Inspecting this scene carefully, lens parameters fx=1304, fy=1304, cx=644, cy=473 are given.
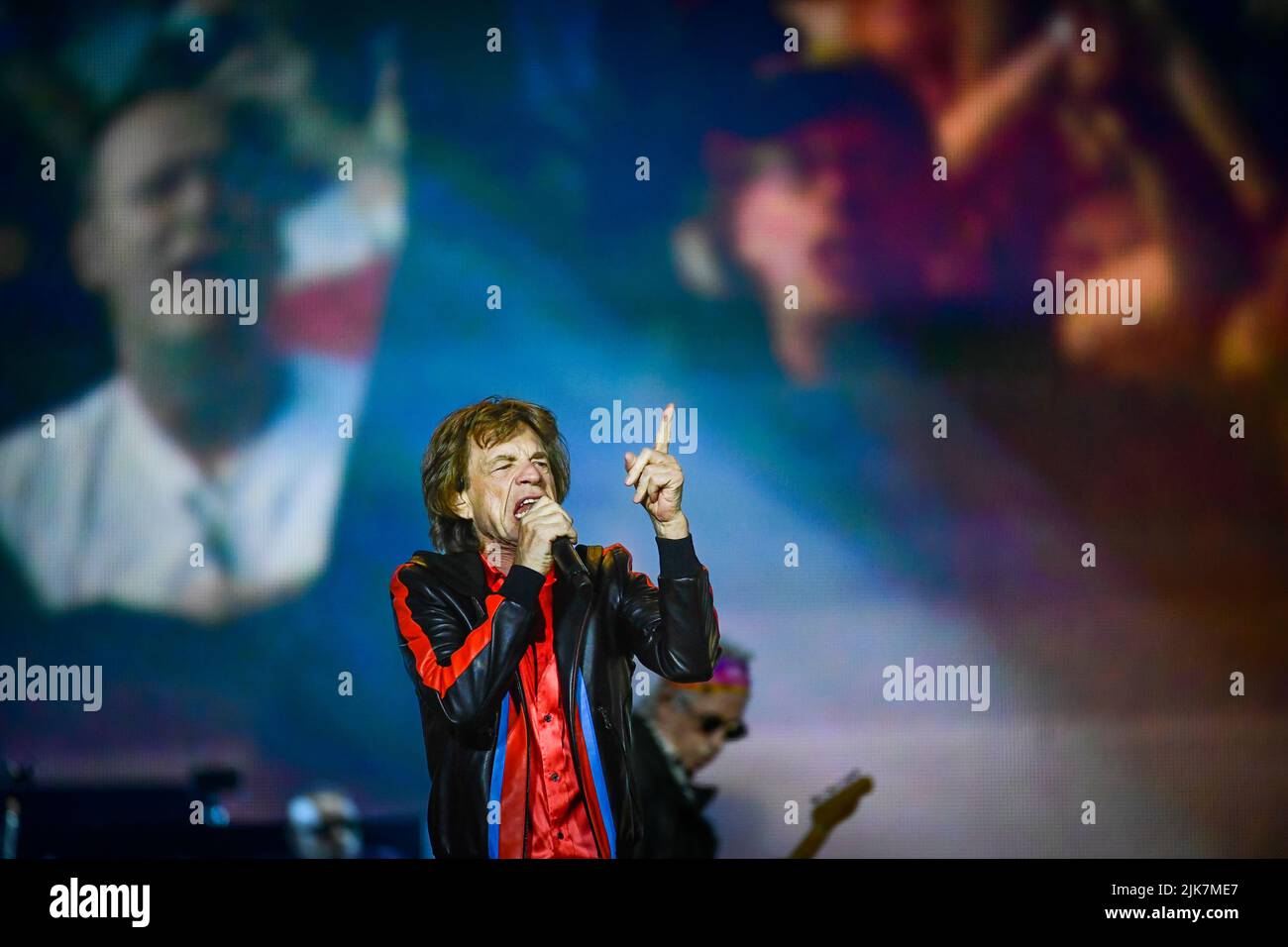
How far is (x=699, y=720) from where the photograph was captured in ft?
12.9

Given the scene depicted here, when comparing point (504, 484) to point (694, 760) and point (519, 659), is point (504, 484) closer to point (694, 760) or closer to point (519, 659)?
point (519, 659)

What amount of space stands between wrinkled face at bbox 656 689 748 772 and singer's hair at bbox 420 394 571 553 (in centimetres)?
86

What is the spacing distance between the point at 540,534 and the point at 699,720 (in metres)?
1.12

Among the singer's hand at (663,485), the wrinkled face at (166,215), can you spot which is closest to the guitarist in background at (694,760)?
the singer's hand at (663,485)

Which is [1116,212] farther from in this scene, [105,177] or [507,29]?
[105,177]

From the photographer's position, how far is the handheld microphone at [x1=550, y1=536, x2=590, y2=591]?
10.5 ft

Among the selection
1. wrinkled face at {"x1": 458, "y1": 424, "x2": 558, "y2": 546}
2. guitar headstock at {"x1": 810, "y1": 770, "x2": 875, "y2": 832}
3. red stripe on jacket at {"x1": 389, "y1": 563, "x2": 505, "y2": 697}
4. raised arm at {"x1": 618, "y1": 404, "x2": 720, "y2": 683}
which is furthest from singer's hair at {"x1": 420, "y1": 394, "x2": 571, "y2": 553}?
guitar headstock at {"x1": 810, "y1": 770, "x2": 875, "y2": 832}

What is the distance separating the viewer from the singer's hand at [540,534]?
3.09 meters

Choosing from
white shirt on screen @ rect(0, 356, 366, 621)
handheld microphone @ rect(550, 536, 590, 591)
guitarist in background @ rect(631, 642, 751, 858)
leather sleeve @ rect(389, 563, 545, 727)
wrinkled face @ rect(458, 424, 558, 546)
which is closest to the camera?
leather sleeve @ rect(389, 563, 545, 727)

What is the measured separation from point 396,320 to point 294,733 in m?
1.28

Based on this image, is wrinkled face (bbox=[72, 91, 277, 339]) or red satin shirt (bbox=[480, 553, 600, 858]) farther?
wrinkled face (bbox=[72, 91, 277, 339])

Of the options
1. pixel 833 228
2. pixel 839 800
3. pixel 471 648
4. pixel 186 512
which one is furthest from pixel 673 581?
pixel 186 512

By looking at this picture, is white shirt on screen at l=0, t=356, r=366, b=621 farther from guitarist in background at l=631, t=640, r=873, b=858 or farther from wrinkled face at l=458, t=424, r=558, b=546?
guitarist in background at l=631, t=640, r=873, b=858

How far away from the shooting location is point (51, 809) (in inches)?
154
